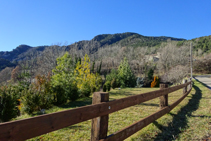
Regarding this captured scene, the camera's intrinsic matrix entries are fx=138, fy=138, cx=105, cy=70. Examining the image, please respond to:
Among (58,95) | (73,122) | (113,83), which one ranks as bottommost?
(113,83)

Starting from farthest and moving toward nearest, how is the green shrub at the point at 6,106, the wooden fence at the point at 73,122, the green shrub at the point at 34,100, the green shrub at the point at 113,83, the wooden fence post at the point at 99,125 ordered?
the green shrub at the point at 113,83
the green shrub at the point at 34,100
the green shrub at the point at 6,106
the wooden fence post at the point at 99,125
the wooden fence at the point at 73,122

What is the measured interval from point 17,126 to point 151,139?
2.79 meters

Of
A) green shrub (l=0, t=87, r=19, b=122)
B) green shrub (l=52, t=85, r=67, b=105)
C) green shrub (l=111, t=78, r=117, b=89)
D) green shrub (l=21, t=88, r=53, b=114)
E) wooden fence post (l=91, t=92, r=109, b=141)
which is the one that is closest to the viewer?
wooden fence post (l=91, t=92, r=109, b=141)

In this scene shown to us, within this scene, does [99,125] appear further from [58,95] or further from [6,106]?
[58,95]

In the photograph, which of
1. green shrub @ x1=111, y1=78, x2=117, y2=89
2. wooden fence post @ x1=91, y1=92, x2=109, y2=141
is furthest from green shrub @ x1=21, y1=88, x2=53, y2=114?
green shrub @ x1=111, y1=78, x2=117, y2=89

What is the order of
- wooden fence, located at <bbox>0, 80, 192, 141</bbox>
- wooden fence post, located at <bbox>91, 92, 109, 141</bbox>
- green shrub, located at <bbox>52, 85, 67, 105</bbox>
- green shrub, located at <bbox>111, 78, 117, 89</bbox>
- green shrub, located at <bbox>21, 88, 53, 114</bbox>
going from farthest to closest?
green shrub, located at <bbox>111, 78, 117, 89</bbox> < green shrub, located at <bbox>52, 85, 67, 105</bbox> < green shrub, located at <bbox>21, 88, 53, 114</bbox> < wooden fence post, located at <bbox>91, 92, 109, 141</bbox> < wooden fence, located at <bbox>0, 80, 192, 141</bbox>

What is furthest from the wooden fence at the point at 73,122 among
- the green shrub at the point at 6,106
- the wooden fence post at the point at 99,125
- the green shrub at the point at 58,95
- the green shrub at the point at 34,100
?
the green shrub at the point at 58,95

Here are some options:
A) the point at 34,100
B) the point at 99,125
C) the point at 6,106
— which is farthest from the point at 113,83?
the point at 99,125

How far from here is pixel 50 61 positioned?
44000 millimetres

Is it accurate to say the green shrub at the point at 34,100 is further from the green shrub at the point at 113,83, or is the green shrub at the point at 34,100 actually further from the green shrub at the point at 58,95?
the green shrub at the point at 113,83

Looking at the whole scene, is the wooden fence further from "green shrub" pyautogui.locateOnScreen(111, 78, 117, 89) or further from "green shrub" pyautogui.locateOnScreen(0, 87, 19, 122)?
"green shrub" pyautogui.locateOnScreen(111, 78, 117, 89)

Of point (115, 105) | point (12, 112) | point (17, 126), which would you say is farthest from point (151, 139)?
point (12, 112)

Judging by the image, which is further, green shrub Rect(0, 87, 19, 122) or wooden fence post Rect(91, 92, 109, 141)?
green shrub Rect(0, 87, 19, 122)

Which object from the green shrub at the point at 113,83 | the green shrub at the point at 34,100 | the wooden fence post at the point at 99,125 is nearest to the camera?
the wooden fence post at the point at 99,125
